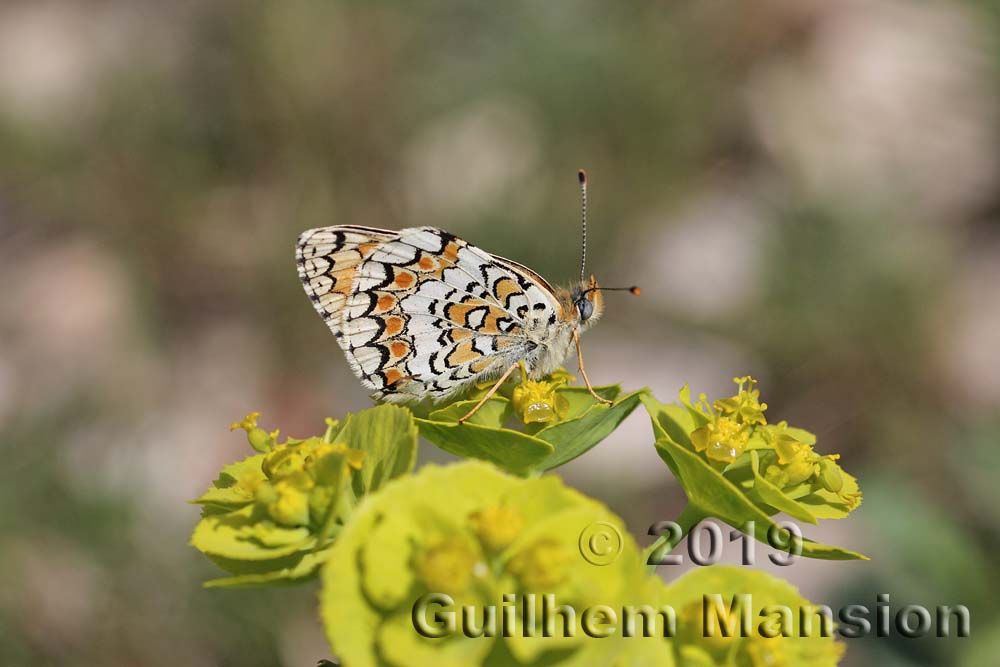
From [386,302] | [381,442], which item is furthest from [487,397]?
[386,302]

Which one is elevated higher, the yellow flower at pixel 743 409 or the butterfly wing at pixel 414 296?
the butterfly wing at pixel 414 296

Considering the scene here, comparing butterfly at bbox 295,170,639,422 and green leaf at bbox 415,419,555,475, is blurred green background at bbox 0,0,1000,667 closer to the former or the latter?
butterfly at bbox 295,170,639,422

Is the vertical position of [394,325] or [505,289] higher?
[505,289]

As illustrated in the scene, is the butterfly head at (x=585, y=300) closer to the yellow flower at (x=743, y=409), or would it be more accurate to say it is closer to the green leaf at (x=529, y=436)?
→ the green leaf at (x=529, y=436)

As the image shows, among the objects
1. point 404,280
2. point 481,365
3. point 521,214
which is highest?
point 521,214

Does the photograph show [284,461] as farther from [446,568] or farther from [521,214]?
[521,214]

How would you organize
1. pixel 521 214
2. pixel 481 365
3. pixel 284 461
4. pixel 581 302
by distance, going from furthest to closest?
1. pixel 521 214
2. pixel 581 302
3. pixel 481 365
4. pixel 284 461

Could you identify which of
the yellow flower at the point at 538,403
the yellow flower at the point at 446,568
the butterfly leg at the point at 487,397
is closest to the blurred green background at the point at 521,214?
the butterfly leg at the point at 487,397
